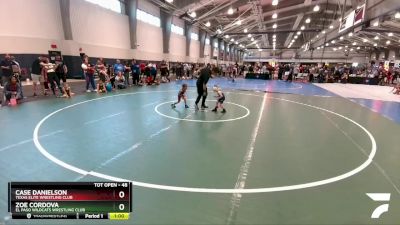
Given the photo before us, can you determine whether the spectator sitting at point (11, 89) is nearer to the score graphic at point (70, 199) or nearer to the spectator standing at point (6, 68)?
the spectator standing at point (6, 68)

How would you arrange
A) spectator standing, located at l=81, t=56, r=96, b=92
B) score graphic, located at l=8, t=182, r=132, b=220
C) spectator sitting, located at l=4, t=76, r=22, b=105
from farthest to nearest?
spectator standing, located at l=81, t=56, r=96, b=92 → spectator sitting, located at l=4, t=76, r=22, b=105 → score graphic, located at l=8, t=182, r=132, b=220

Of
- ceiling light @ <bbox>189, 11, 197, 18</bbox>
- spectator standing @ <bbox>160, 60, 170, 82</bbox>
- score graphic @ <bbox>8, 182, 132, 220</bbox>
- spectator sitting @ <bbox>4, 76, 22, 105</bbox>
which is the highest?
ceiling light @ <bbox>189, 11, 197, 18</bbox>

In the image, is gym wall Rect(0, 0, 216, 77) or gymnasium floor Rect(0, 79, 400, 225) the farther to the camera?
gym wall Rect(0, 0, 216, 77)

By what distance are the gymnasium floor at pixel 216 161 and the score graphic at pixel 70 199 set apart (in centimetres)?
83

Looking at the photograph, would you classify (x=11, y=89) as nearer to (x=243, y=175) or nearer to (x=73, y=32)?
(x=73, y=32)

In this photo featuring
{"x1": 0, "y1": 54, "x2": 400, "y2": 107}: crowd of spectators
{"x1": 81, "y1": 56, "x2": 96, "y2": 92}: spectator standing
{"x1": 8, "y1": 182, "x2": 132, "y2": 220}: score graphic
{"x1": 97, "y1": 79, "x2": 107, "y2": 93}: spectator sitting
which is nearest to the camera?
{"x1": 8, "y1": 182, "x2": 132, "y2": 220}: score graphic

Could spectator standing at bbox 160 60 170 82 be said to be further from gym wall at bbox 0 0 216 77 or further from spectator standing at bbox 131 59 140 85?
gym wall at bbox 0 0 216 77

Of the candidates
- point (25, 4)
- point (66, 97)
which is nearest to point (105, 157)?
point (66, 97)

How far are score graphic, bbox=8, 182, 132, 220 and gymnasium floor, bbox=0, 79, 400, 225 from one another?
83cm

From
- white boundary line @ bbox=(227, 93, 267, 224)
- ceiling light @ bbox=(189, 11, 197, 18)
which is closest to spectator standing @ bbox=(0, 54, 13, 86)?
white boundary line @ bbox=(227, 93, 267, 224)

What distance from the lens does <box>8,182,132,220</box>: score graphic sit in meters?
2.61

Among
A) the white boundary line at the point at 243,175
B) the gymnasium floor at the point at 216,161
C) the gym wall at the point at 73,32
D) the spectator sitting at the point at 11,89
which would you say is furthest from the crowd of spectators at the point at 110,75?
the white boundary line at the point at 243,175

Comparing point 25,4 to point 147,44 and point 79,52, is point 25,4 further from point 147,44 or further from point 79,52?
point 147,44

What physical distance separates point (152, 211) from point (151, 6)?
2766 cm
